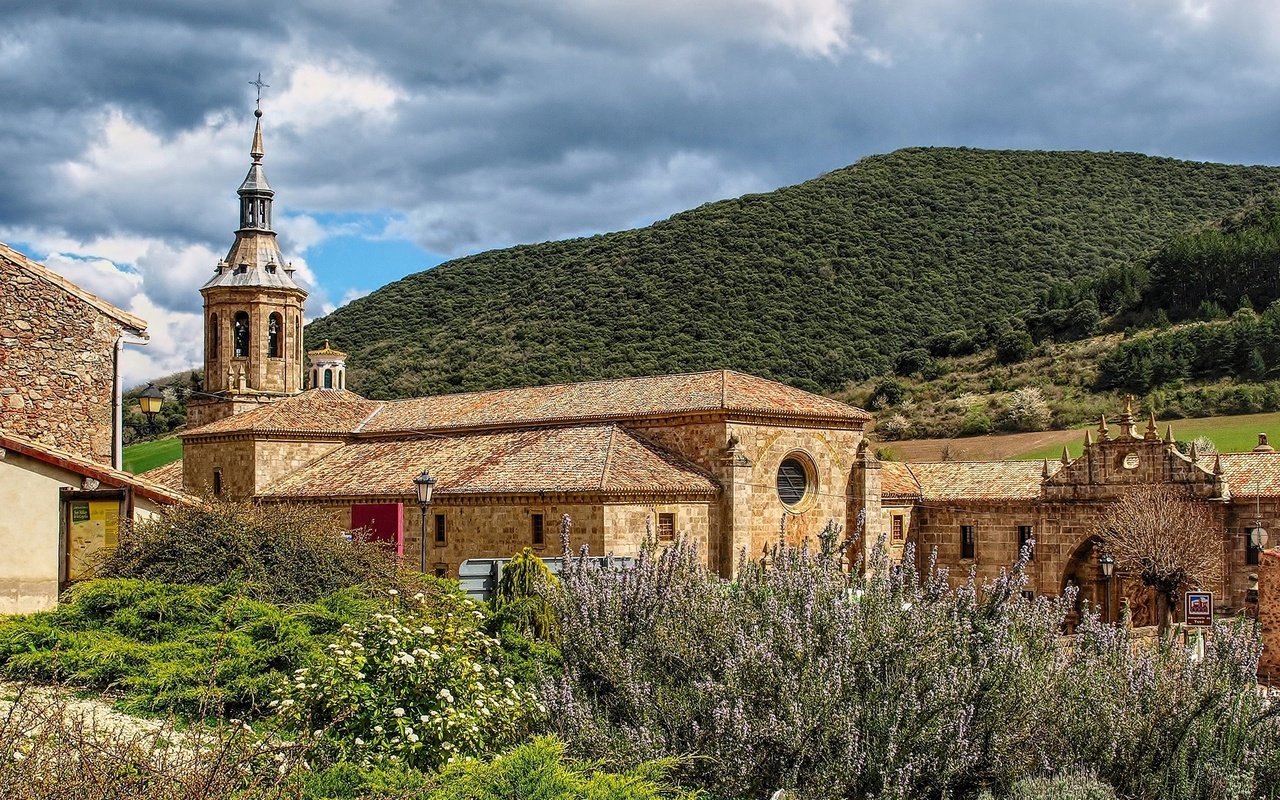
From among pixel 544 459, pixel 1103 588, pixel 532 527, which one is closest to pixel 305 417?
pixel 544 459

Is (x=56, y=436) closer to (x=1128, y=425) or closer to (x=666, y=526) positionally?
(x=666, y=526)

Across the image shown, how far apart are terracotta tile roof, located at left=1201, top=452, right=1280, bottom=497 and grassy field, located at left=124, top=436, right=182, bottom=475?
34.3 m

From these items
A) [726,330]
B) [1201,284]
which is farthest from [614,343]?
[1201,284]

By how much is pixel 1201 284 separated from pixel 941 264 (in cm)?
2231

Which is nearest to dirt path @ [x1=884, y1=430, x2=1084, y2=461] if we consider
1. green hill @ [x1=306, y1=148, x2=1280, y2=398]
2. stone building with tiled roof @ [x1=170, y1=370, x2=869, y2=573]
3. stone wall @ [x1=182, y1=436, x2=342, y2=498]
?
green hill @ [x1=306, y1=148, x2=1280, y2=398]

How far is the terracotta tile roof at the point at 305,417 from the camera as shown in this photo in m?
35.5

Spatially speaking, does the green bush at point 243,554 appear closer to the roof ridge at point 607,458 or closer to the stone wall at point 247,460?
the roof ridge at point 607,458

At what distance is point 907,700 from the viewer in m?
8.77

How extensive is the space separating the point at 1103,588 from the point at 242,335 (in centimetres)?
2719

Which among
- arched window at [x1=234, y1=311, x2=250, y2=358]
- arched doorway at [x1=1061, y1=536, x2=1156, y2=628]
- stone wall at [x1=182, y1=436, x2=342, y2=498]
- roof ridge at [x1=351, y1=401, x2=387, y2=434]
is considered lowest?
arched doorway at [x1=1061, y1=536, x2=1156, y2=628]

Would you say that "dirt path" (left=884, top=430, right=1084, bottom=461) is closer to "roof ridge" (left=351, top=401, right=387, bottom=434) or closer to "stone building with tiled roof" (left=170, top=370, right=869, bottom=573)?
"stone building with tiled roof" (left=170, top=370, right=869, bottom=573)

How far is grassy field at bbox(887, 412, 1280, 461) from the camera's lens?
42.7 m

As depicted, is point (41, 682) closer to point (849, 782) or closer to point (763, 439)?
point (849, 782)

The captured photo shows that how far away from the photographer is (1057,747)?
9.18 meters
